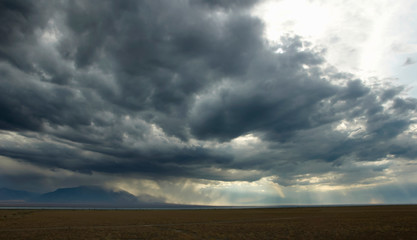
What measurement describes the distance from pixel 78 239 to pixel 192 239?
15.4 meters

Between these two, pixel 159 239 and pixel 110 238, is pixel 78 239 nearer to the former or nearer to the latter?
pixel 110 238

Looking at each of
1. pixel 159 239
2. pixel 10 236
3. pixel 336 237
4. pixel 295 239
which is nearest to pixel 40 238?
pixel 10 236

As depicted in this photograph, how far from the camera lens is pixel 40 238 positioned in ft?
108

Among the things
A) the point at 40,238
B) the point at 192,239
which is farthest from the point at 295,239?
the point at 40,238

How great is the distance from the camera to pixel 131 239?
107 feet

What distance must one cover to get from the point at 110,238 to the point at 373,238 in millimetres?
36453

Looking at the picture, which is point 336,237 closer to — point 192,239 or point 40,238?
point 192,239

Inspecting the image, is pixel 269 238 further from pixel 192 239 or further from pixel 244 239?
pixel 192 239

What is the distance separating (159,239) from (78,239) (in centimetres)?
1090

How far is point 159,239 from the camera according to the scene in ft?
107

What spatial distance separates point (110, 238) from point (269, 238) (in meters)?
22.5

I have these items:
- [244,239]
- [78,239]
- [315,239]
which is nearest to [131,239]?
[78,239]

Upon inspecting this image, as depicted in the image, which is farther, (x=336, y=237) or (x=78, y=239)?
(x=336, y=237)

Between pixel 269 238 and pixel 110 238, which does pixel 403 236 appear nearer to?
pixel 269 238
